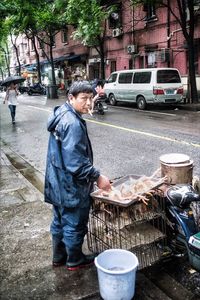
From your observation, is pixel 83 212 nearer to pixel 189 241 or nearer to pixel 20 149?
pixel 189 241

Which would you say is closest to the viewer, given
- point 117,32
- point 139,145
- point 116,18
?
point 139,145

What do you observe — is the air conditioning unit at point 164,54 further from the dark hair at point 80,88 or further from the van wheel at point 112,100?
the dark hair at point 80,88

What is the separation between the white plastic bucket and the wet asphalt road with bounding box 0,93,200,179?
383cm

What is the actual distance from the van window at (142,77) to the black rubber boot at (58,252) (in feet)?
51.7

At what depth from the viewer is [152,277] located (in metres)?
3.70

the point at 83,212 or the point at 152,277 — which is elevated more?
the point at 83,212

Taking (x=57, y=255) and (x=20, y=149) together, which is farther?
(x=20, y=149)

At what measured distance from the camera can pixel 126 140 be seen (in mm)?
10734

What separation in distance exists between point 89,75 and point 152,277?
107 ft

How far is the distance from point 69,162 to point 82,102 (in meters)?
0.58

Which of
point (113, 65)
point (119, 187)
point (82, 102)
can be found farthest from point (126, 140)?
point (113, 65)

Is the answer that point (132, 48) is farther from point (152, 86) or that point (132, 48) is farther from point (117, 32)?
point (152, 86)

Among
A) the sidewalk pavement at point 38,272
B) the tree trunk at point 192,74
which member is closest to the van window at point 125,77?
the tree trunk at point 192,74

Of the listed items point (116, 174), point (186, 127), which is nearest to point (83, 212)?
point (116, 174)
